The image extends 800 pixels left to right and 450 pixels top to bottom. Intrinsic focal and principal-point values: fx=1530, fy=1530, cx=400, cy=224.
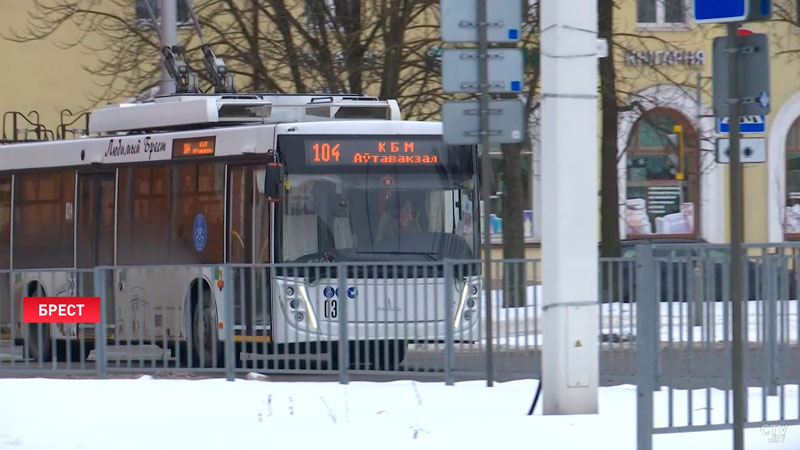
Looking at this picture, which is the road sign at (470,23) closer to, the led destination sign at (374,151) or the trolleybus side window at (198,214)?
the led destination sign at (374,151)

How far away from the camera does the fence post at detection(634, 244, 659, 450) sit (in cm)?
808

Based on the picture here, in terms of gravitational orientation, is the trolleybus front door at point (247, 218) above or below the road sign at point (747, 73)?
below

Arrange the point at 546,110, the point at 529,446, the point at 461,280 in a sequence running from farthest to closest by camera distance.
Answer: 1. the point at 461,280
2. the point at 546,110
3. the point at 529,446

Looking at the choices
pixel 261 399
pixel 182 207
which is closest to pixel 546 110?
pixel 261 399

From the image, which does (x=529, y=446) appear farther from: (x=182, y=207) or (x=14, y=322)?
(x=182, y=207)

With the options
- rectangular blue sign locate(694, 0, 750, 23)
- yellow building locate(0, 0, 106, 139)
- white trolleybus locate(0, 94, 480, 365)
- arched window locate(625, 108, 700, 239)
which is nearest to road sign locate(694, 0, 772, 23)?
rectangular blue sign locate(694, 0, 750, 23)

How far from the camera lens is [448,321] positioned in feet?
44.0

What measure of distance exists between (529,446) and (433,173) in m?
7.39

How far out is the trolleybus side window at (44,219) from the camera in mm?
19172

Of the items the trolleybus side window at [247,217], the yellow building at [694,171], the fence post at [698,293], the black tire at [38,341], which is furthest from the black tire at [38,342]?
the yellow building at [694,171]

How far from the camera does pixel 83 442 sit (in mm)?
9500

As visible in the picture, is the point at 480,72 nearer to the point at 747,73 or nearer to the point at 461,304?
the point at 461,304

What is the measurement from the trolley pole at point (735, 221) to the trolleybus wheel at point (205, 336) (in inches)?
274

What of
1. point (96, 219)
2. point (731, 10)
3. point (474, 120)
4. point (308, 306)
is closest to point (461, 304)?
point (308, 306)
